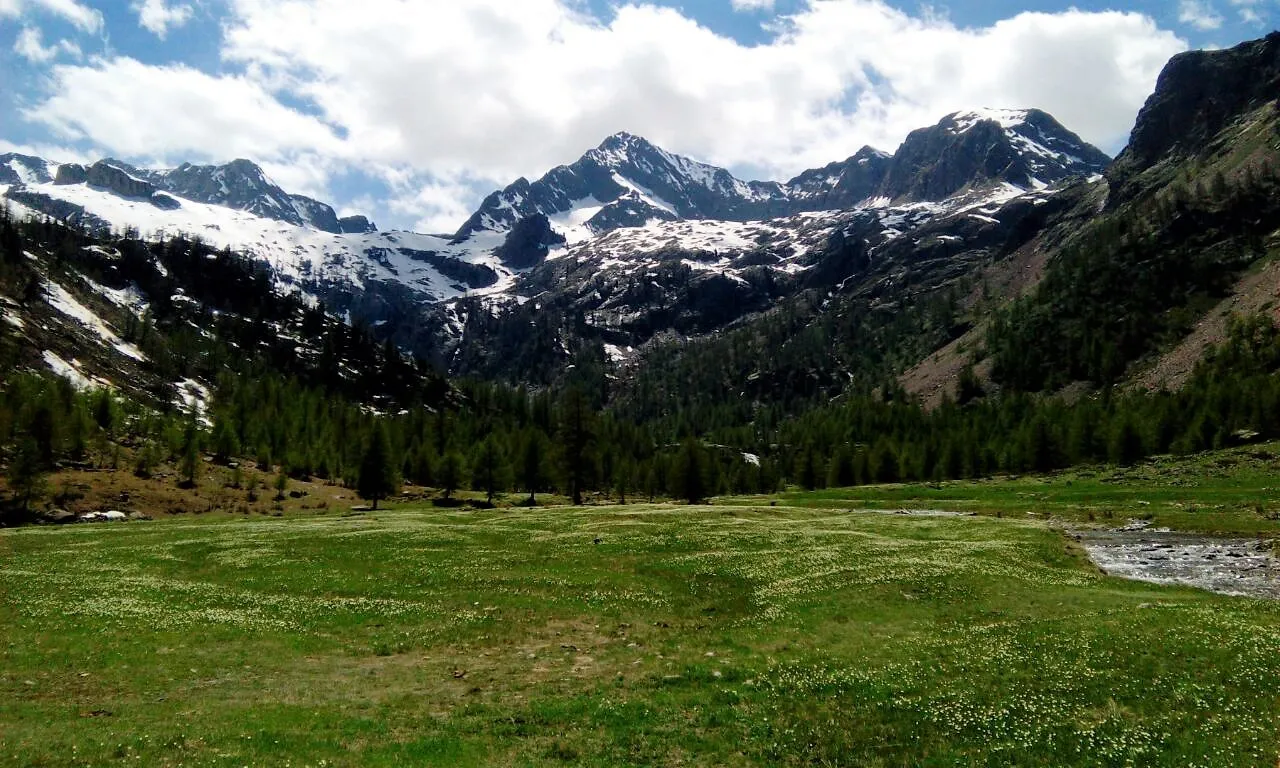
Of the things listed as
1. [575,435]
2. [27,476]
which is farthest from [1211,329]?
[27,476]

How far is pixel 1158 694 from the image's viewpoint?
19656mm

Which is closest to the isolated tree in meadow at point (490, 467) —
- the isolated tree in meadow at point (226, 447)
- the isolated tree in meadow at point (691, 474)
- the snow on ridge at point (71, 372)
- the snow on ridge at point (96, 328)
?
the isolated tree in meadow at point (691, 474)

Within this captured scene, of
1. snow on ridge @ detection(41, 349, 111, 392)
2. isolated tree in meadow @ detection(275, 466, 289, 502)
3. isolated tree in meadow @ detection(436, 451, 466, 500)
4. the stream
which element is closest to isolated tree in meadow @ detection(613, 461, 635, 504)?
isolated tree in meadow @ detection(436, 451, 466, 500)

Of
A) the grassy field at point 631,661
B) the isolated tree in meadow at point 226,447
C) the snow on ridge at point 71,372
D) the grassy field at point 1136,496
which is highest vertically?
the snow on ridge at point 71,372

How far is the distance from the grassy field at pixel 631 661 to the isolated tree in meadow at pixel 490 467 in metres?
74.8

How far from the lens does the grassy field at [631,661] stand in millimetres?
17828

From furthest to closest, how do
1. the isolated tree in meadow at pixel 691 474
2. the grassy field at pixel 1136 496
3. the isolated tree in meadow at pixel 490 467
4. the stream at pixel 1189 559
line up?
the isolated tree in meadow at pixel 490 467, the isolated tree in meadow at pixel 691 474, the grassy field at pixel 1136 496, the stream at pixel 1189 559

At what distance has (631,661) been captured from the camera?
25875mm

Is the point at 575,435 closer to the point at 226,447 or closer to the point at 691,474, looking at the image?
the point at 691,474

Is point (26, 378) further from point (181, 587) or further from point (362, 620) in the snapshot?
point (362, 620)

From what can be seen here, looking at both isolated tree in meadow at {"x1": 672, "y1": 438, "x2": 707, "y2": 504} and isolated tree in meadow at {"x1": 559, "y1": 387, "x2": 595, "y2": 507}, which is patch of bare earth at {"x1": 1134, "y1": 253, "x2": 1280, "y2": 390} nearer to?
isolated tree in meadow at {"x1": 672, "y1": 438, "x2": 707, "y2": 504}

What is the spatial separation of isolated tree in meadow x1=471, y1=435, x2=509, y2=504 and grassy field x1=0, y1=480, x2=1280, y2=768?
7478 cm

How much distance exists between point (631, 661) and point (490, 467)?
9903cm

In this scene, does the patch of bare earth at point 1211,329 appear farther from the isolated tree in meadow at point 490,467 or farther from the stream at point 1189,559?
the isolated tree in meadow at point 490,467
